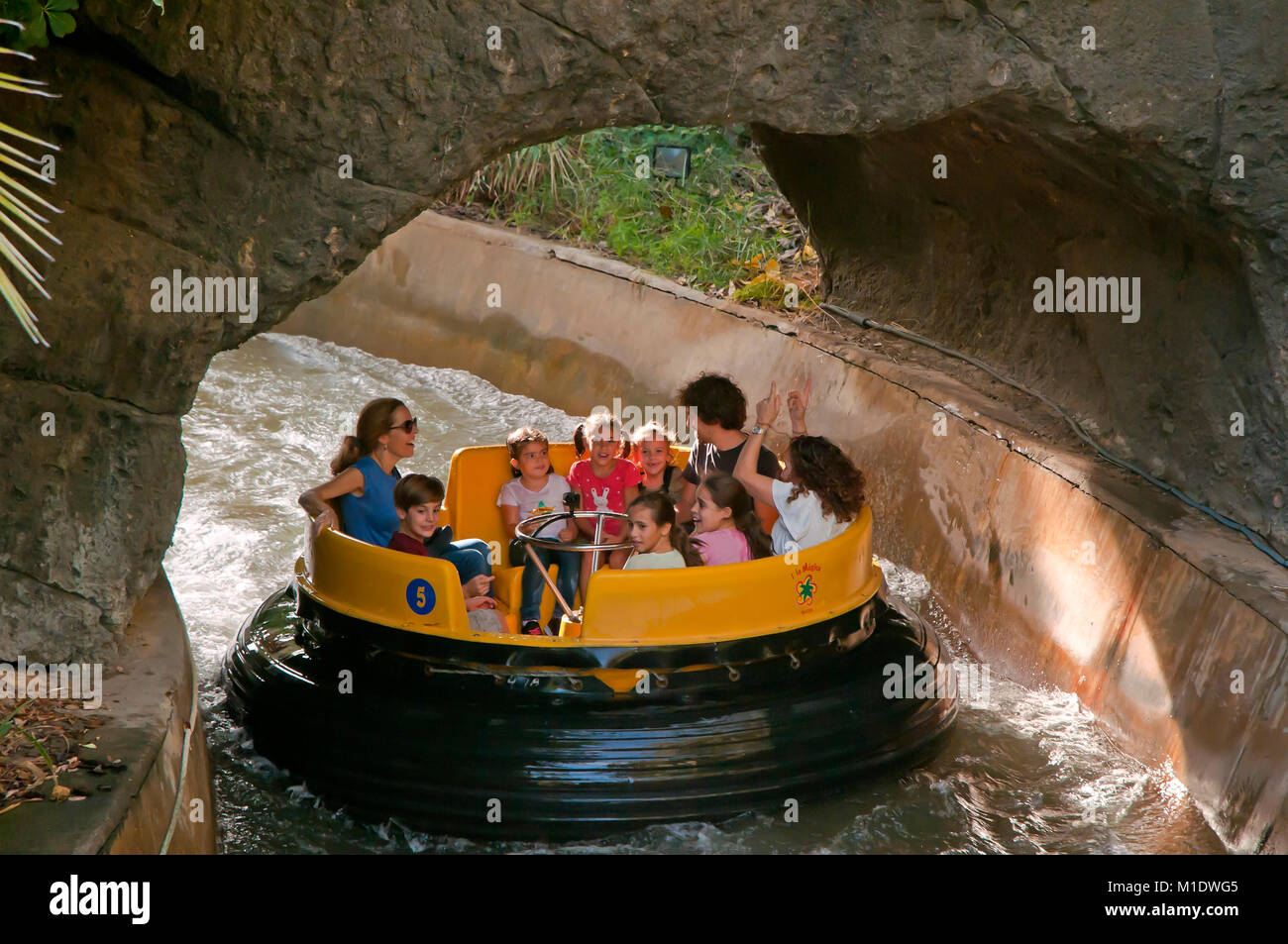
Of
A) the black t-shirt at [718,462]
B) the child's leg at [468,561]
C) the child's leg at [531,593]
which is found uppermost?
the black t-shirt at [718,462]

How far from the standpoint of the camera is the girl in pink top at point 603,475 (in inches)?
189

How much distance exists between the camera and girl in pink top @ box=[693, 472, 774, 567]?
4.24 m

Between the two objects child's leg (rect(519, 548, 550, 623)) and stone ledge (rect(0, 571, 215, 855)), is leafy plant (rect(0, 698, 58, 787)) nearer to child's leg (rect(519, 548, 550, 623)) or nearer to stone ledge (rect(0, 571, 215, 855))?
stone ledge (rect(0, 571, 215, 855))

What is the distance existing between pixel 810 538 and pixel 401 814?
5.24ft

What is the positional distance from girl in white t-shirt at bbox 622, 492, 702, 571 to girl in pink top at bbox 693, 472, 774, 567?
18 cm

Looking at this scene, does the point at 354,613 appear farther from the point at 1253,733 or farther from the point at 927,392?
the point at 927,392

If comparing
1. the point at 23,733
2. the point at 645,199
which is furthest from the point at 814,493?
the point at 645,199

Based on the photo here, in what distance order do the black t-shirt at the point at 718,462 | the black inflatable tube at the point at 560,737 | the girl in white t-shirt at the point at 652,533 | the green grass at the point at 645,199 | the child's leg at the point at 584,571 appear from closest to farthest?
the black inflatable tube at the point at 560,737 → the girl in white t-shirt at the point at 652,533 → the child's leg at the point at 584,571 → the black t-shirt at the point at 718,462 → the green grass at the point at 645,199

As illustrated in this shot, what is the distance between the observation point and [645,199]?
9773mm

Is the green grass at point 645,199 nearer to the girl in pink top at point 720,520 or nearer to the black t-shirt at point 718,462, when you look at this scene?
the black t-shirt at point 718,462

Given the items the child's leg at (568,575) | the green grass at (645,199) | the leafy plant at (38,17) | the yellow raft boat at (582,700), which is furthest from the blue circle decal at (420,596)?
the green grass at (645,199)

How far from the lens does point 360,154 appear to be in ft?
12.0

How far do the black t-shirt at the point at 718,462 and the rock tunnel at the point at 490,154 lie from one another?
3.88ft
